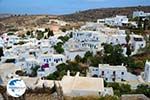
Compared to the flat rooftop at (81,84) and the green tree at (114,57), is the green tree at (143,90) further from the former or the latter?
the green tree at (114,57)

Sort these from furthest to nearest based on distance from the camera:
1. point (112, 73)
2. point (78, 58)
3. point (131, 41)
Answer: point (131, 41) → point (78, 58) → point (112, 73)

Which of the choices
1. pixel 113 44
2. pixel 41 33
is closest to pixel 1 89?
pixel 113 44

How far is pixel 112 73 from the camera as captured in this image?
75.8 feet

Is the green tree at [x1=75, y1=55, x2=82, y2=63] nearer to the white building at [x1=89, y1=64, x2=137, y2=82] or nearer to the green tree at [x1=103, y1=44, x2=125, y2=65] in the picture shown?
the green tree at [x1=103, y1=44, x2=125, y2=65]

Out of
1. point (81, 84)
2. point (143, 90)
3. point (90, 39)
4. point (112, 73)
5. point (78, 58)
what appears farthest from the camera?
point (90, 39)

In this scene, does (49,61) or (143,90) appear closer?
(143,90)

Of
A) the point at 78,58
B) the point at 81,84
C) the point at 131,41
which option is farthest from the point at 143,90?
the point at 131,41

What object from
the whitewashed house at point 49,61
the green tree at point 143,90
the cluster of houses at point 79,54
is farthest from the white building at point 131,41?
the green tree at point 143,90

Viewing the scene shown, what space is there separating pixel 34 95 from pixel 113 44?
2326 cm

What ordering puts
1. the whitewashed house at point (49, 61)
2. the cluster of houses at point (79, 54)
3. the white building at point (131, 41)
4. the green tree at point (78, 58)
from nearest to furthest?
the cluster of houses at point (79, 54)
the whitewashed house at point (49, 61)
the green tree at point (78, 58)
the white building at point (131, 41)

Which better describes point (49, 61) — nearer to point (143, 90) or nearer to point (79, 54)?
point (79, 54)

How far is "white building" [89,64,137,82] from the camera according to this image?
2305cm

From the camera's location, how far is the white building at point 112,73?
2305cm

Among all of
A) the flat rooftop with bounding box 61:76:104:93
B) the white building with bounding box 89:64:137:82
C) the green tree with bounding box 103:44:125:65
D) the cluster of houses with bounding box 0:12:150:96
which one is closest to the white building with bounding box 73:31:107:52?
the cluster of houses with bounding box 0:12:150:96
